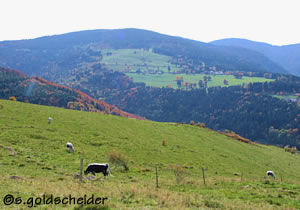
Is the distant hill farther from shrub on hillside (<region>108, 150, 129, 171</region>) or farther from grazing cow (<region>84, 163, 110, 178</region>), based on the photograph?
grazing cow (<region>84, 163, 110, 178</region>)

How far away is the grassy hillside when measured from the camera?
1584 centimetres

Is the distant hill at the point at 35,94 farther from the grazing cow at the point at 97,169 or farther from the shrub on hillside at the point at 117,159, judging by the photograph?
the grazing cow at the point at 97,169

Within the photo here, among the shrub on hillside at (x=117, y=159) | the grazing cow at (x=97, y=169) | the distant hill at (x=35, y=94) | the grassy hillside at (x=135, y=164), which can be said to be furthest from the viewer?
the distant hill at (x=35, y=94)

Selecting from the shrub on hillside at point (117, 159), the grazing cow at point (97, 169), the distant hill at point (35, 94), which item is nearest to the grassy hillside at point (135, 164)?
the shrub on hillside at point (117, 159)

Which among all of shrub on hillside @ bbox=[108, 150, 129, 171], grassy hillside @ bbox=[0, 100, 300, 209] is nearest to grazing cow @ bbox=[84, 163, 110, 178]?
grassy hillside @ bbox=[0, 100, 300, 209]

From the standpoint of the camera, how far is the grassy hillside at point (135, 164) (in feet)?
52.0

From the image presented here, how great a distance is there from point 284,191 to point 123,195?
44.3ft

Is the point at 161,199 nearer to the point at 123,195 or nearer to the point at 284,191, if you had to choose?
the point at 123,195

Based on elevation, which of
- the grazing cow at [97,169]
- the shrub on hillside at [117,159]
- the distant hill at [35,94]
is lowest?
the distant hill at [35,94]

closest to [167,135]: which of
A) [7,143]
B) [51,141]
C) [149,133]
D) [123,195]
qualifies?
[149,133]

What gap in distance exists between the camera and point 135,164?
31281 millimetres

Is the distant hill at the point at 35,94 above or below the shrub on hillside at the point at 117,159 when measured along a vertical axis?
below

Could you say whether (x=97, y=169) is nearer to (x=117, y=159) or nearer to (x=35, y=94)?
(x=117, y=159)

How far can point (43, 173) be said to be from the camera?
21219mm
